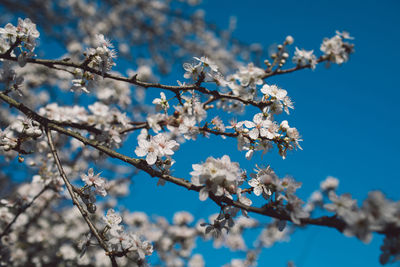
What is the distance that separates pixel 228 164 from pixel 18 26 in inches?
66.1

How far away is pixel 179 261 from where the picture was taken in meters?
7.98

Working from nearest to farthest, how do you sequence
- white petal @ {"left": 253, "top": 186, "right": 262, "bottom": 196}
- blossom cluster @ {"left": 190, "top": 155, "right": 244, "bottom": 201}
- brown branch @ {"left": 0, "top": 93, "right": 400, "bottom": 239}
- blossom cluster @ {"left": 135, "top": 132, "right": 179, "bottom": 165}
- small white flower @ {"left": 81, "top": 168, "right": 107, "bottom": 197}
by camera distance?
1. brown branch @ {"left": 0, "top": 93, "right": 400, "bottom": 239}
2. blossom cluster @ {"left": 190, "top": 155, "right": 244, "bottom": 201}
3. white petal @ {"left": 253, "top": 186, "right": 262, "bottom": 196}
4. blossom cluster @ {"left": 135, "top": 132, "right": 179, "bottom": 165}
5. small white flower @ {"left": 81, "top": 168, "right": 107, "bottom": 197}

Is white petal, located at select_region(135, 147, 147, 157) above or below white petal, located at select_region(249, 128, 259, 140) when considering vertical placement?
below

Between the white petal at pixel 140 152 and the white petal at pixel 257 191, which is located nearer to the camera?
the white petal at pixel 257 191

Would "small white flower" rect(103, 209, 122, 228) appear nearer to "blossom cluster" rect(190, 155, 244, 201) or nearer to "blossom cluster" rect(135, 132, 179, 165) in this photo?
"blossom cluster" rect(135, 132, 179, 165)

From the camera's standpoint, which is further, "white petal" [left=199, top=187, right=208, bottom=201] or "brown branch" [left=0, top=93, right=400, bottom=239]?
"white petal" [left=199, top=187, right=208, bottom=201]

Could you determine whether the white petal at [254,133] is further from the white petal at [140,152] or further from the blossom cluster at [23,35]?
the blossom cluster at [23,35]

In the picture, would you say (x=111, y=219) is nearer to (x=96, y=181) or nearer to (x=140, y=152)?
(x=96, y=181)

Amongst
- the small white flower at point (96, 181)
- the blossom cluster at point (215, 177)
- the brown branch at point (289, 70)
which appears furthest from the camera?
the brown branch at point (289, 70)

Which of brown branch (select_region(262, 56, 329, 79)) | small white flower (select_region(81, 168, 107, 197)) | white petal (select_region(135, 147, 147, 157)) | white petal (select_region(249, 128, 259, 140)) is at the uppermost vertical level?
brown branch (select_region(262, 56, 329, 79))

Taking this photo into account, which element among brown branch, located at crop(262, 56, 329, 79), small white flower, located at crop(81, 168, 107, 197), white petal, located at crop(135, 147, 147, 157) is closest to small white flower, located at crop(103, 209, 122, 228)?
small white flower, located at crop(81, 168, 107, 197)

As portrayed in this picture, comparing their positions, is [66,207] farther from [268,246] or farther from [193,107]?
[193,107]

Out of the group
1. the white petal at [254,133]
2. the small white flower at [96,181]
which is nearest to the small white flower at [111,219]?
the small white flower at [96,181]

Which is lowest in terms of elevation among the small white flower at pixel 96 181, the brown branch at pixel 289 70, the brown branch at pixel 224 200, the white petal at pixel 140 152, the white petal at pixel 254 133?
the brown branch at pixel 224 200
